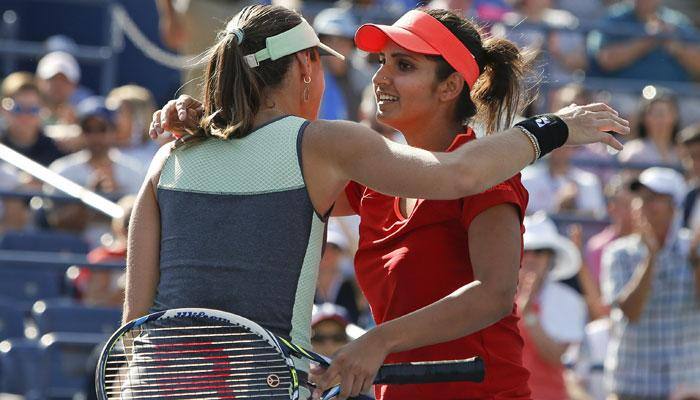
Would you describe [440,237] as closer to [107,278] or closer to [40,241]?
[107,278]

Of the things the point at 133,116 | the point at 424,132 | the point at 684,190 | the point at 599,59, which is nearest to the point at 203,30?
the point at 133,116

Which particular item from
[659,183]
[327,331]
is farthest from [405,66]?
[659,183]

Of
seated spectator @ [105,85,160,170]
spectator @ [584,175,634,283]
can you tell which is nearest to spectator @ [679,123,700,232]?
spectator @ [584,175,634,283]

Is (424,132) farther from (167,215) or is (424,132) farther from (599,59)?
(599,59)

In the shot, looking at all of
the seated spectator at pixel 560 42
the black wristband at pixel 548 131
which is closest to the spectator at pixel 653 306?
the seated spectator at pixel 560 42

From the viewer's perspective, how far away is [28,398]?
631cm

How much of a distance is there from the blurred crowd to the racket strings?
1.36 m

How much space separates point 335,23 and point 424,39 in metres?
5.25

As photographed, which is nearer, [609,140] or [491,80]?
[609,140]

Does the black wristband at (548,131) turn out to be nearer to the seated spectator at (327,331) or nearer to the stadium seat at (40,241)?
the seated spectator at (327,331)

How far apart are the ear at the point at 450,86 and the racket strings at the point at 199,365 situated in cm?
94

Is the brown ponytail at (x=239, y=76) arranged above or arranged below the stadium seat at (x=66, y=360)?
above

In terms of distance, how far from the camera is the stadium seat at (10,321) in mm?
6641

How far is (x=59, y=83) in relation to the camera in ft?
30.2
